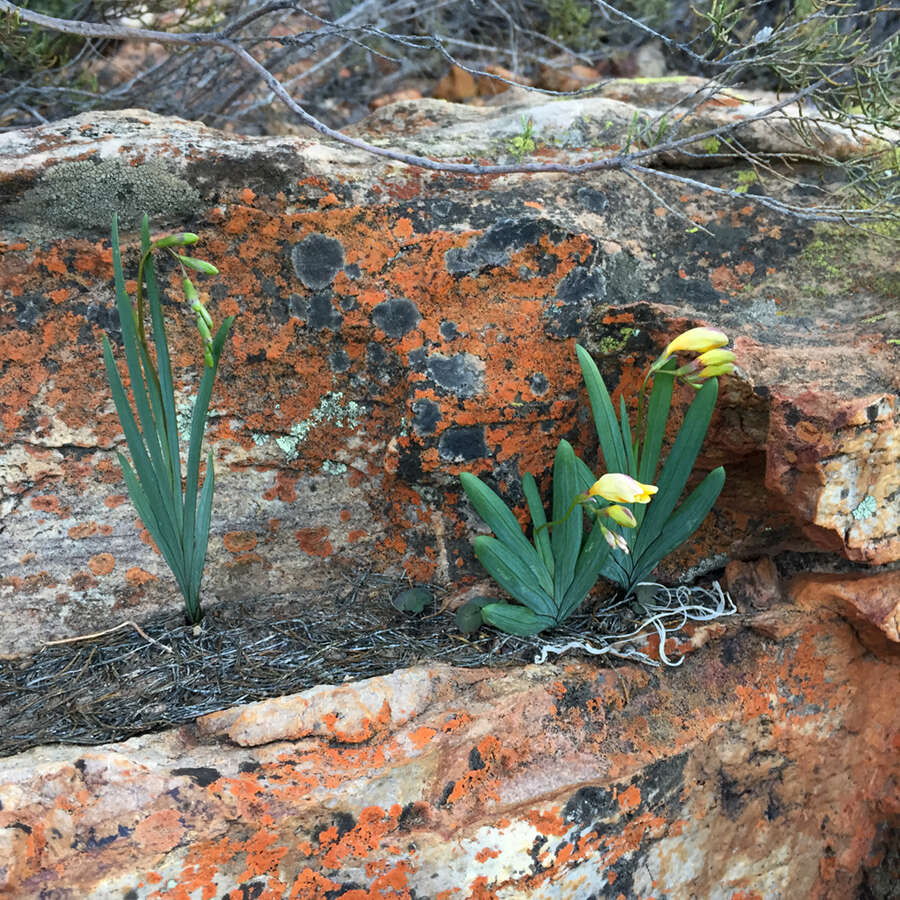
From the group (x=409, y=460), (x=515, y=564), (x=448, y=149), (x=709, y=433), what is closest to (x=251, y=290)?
(x=409, y=460)

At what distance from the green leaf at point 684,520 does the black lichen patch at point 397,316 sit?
811mm

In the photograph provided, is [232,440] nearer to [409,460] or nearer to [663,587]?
[409,460]

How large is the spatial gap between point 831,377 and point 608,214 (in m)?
0.79

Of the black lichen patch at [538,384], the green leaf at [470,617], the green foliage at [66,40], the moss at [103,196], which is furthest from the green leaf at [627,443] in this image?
the green foliage at [66,40]

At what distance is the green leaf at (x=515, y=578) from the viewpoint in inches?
79.5

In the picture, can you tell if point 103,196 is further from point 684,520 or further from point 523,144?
point 684,520

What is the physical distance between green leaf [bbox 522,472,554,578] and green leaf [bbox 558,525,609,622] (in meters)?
0.07

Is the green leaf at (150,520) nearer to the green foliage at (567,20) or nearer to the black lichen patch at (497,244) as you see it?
the black lichen patch at (497,244)

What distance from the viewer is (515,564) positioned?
2.04 metres

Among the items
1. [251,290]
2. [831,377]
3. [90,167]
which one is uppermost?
[90,167]

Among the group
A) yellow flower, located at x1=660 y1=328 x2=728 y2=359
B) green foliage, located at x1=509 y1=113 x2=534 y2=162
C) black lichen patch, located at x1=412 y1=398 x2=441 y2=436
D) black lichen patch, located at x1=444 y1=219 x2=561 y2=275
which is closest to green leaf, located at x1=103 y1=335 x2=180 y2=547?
black lichen patch, located at x1=412 y1=398 x2=441 y2=436

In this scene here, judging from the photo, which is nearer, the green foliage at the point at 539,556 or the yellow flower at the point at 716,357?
the yellow flower at the point at 716,357

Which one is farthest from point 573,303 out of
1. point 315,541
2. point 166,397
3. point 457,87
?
point 457,87

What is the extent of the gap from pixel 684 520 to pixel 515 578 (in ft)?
1.40
